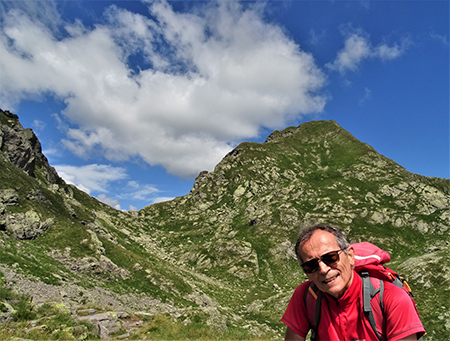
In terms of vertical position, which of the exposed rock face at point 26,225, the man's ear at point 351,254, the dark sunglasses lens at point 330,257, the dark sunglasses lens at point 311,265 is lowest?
the exposed rock face at point 26,225

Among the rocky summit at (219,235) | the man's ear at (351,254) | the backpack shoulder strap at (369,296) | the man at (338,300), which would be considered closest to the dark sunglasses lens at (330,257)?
the man at (338,300)

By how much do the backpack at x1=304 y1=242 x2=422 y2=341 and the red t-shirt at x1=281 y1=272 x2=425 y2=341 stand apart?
2.8 inches

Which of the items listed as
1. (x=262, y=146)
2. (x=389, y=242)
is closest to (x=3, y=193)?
(x=389, y=242)

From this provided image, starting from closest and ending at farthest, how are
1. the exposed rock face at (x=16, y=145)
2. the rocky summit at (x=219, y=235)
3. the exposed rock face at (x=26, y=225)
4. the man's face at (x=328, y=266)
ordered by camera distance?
the man's face at (x=328, y=266) < the rocky summit at (x=219, y=235) < the exposed rock face at (x=26, y=225) < the exposed rock face at (x=16, y=145)

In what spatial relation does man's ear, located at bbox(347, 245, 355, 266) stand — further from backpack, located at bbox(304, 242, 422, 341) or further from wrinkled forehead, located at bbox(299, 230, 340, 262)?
wrinkled forehead, located at bbox(299, 230, 340, 262)

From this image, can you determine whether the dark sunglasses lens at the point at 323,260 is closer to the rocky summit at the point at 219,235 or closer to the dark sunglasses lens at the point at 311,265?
the dark sunglasses lens at the point at 311,265

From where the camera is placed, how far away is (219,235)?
74.6 metres

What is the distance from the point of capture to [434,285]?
86.2 feet

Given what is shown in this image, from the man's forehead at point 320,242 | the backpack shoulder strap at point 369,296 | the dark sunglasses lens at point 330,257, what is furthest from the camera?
the man's forehead at point 320,242

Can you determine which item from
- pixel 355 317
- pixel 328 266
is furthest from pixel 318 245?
pixel 355 317

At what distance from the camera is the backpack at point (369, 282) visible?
3369 millimetres

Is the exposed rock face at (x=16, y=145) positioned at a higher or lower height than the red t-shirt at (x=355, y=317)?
higher

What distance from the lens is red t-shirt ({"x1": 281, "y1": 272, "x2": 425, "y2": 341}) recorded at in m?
3.07

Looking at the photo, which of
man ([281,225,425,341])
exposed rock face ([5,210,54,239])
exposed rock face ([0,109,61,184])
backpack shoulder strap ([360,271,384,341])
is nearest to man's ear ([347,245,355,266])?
man ([281,225,425,341])
